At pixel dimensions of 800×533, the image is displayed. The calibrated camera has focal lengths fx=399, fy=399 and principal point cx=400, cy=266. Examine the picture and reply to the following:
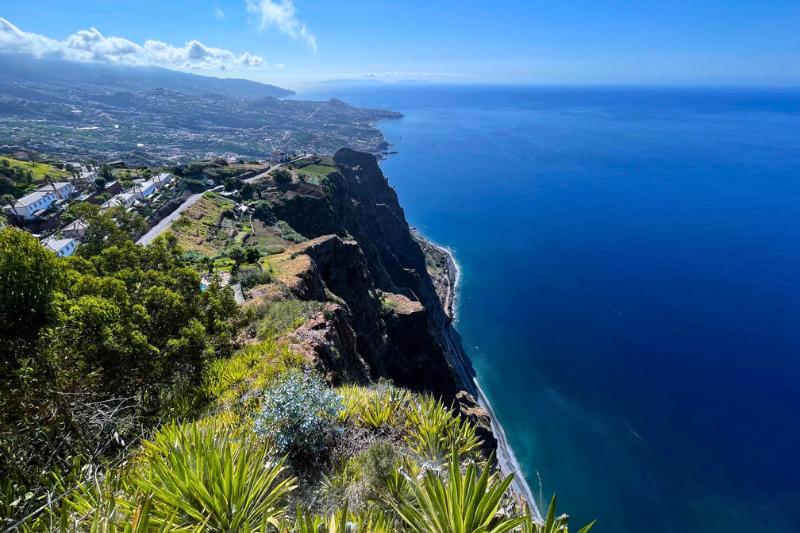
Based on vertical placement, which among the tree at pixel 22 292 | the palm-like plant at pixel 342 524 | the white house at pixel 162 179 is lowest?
the white house at pixel 162 179

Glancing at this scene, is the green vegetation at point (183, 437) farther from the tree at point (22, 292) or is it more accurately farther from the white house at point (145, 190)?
the white house at point (145, 190)

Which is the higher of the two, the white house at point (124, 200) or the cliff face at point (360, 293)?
the white house at point (124, 200)

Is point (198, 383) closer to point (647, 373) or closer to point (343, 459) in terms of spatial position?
point (343, 459)

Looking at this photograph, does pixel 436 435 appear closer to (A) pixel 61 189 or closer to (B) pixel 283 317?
(B) pixel 283 317

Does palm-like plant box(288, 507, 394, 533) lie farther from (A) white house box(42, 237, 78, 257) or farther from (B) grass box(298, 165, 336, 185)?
(B) grass box(298, 165, 336, 185)

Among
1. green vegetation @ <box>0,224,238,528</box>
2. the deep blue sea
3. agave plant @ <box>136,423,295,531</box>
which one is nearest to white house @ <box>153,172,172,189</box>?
the deep blue sea

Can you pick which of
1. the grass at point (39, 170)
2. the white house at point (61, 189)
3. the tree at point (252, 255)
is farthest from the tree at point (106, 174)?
the tree at point (252, 255)
